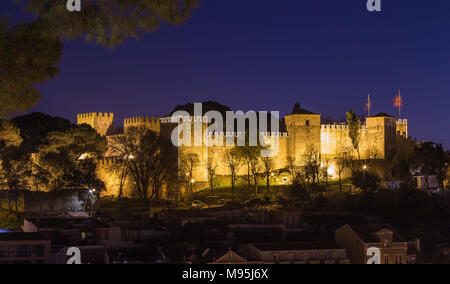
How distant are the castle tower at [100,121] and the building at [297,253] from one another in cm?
2270

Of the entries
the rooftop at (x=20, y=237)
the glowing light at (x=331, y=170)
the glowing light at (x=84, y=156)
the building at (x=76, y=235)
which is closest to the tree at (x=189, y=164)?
the glowing light at (x=84, y=156)

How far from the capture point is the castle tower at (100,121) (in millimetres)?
45553

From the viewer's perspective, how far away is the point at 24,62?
876cm

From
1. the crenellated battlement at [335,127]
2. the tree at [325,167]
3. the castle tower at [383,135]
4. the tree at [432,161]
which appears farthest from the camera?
the crenellated battlement at [335,127]

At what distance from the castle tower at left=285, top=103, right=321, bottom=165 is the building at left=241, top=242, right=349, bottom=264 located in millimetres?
17854

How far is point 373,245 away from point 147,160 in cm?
1367

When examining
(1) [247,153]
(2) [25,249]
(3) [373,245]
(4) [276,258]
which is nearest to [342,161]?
(1) [247,153]

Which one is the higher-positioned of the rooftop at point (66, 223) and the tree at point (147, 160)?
the tree at point (147, 160)

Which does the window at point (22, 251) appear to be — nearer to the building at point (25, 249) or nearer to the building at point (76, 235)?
the building at point (25, 249)

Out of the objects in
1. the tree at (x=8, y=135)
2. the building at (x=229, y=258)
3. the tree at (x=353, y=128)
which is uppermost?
the tree at (x=353, y=128)

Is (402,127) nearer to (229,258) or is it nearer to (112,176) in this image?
(112,176)

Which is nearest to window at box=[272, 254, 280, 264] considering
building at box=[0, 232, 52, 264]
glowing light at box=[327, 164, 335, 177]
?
building at box=[0, 232, 52, 264]

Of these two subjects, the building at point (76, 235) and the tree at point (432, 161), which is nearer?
the building at point (76, 235)

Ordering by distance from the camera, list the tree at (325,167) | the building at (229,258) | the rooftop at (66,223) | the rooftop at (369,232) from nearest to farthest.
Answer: the building at (229,258), the rooftop at (66,223), the rooftop at (369,232), the tree at (325,167)
